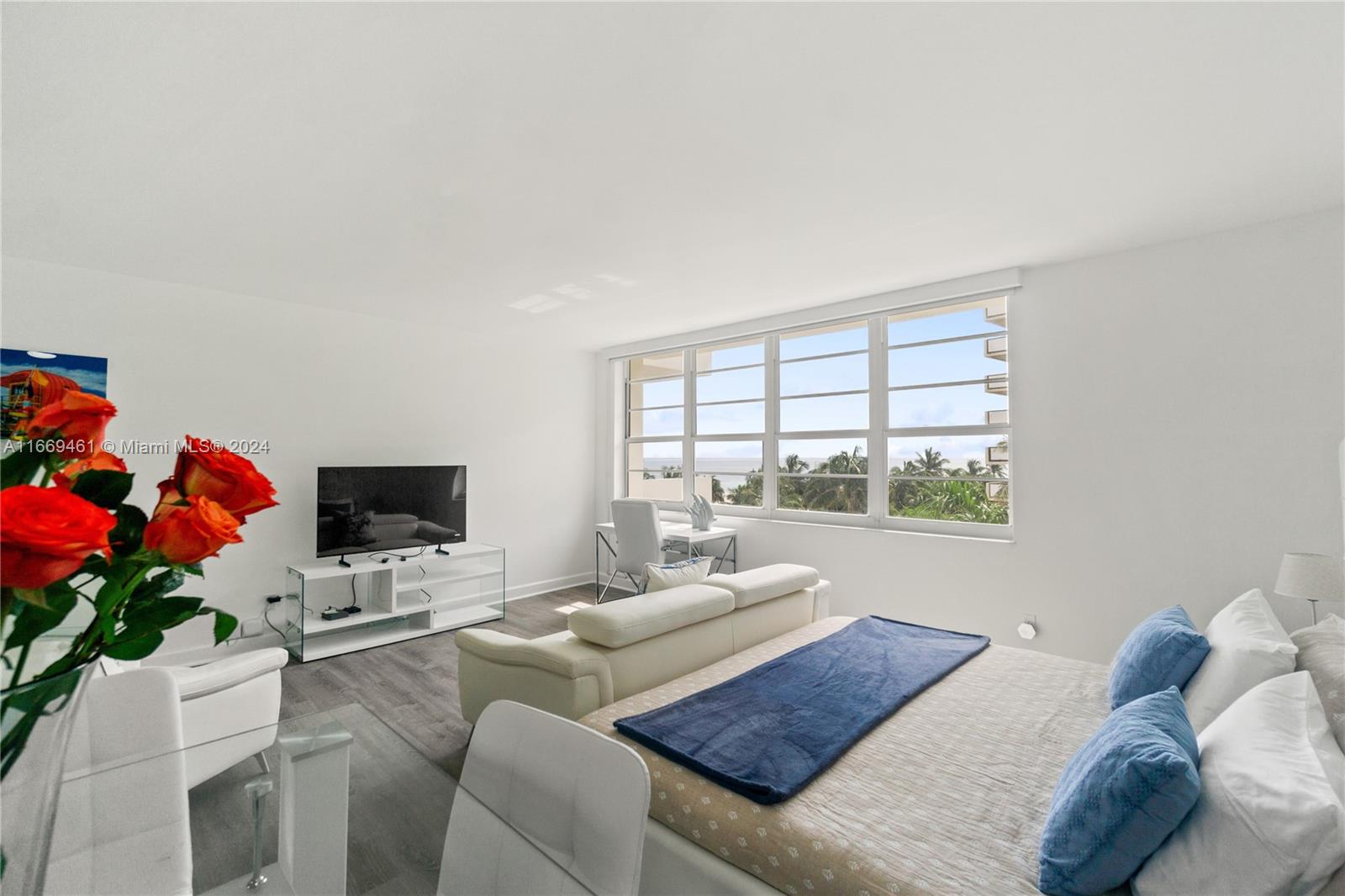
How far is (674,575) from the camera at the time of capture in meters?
2.93

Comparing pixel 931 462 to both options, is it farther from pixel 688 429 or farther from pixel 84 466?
pixel 84 466

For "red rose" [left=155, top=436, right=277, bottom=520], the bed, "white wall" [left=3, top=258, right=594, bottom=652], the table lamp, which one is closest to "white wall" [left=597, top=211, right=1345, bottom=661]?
the table lamp

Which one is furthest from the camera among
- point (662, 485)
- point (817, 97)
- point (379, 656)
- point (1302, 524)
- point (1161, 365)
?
point (662, 485)

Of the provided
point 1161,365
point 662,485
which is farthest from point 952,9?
point 662,485

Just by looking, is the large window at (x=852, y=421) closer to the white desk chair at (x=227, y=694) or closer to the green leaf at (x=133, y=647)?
the white desk chair at (x=227, y=694)

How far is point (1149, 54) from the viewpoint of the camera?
68.8 inches

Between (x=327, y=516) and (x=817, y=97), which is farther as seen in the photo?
(x=327, y=516)

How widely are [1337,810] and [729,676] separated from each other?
5.55 feet

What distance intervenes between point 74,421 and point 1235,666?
8.50 feet

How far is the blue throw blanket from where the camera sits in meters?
1.68

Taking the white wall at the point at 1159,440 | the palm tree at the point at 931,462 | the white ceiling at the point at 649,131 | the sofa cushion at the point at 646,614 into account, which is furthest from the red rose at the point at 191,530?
the palm tree at the point at 931,462

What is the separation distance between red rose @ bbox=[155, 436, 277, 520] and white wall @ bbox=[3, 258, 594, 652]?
3.91 m

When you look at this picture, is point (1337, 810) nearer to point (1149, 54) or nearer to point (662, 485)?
point (1149, 54)

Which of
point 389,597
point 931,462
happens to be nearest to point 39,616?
point 389,597
